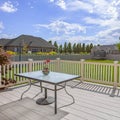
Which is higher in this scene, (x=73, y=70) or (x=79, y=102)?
(x=73, y=70)

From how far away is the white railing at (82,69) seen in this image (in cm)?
530

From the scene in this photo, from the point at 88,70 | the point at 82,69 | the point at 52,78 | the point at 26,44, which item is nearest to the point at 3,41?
the point at 26,44

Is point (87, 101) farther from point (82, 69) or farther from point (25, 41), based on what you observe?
point (25, 41)

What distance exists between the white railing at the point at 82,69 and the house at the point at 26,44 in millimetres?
21897

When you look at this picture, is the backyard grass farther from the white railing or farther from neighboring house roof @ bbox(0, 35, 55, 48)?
neighboring house roof @ bbox(0, 35, 55, 48)

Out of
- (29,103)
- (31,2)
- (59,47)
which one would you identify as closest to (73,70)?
(29,103)

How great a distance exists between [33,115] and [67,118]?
28.7 inches

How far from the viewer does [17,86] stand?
5.23 meters

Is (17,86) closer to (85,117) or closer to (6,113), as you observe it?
(6,113)

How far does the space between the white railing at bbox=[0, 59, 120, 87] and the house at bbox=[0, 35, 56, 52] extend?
21.9 metres

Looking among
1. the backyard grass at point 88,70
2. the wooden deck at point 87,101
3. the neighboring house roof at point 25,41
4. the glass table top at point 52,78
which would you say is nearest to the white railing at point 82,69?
the backyard grass at point 88,70

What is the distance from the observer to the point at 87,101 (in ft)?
12.6

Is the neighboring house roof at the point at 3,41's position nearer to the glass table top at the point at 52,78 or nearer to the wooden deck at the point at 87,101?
the wooden deck at the point at 87,101

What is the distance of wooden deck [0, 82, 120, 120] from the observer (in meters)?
3.01
